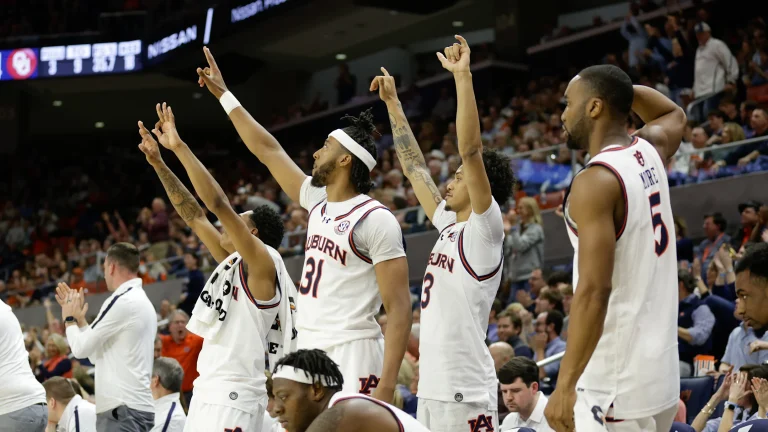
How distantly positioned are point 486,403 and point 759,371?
1.80m

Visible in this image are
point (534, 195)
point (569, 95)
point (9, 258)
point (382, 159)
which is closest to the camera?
point (569, 95)

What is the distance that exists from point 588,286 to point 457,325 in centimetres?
168

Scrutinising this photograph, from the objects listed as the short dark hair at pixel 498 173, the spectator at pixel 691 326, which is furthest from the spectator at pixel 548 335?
the short dark hair at pixel 498 173

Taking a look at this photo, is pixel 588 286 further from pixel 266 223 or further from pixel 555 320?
pixel 555 320

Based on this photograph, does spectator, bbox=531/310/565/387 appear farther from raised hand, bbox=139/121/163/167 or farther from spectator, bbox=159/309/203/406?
raised hand, bbox=139/121/163/167

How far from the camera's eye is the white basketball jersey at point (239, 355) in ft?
16.6

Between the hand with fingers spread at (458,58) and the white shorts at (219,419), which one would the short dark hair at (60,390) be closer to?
the white shorts at (219,419)

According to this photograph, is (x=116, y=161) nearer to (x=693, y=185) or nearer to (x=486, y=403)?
(x=693, y=185)

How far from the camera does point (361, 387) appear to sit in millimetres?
4566

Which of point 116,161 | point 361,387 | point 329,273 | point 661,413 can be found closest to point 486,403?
point 361,387

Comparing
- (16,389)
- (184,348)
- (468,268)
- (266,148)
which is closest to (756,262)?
(468,268)

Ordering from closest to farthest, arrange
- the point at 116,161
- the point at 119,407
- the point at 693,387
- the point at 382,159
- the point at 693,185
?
1. the point at 119,407
2. the point at 693,387
3. the point at 693,185
4. the point at 382,159
5. the point at 116,161

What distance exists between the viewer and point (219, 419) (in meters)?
4.99

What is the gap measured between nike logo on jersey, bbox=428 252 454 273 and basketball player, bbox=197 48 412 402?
258 millimetres
